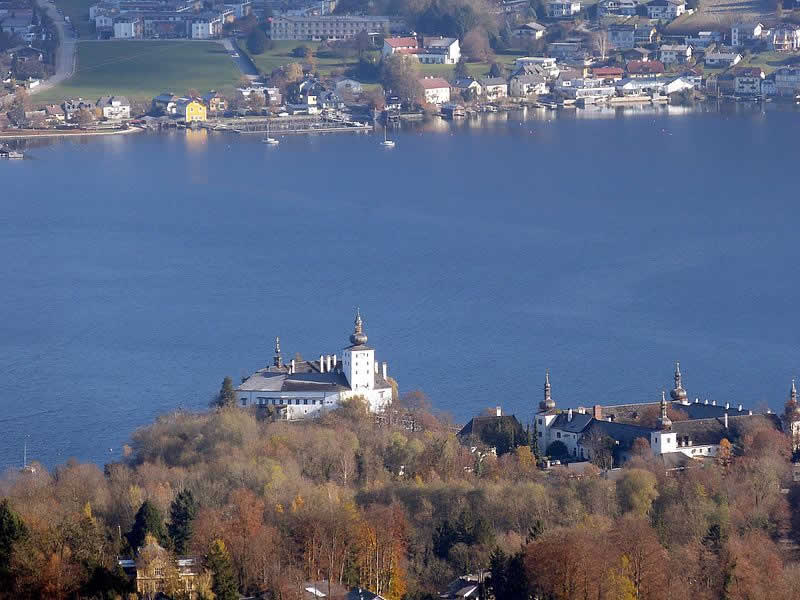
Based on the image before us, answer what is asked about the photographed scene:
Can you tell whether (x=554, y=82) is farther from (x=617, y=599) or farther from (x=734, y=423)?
(x=617, y=599)

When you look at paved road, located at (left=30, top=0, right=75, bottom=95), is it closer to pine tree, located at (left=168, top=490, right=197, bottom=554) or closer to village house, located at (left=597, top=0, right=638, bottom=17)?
village house, located at (left=597, top=0, right=638, bottom=17)

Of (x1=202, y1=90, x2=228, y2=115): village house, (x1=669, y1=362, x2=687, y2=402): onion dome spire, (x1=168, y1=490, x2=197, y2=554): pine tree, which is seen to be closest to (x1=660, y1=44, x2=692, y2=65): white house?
(x1=202, y1=90, x2=228, y2=115): village house

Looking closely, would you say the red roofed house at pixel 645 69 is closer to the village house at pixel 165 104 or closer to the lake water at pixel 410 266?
the lake water at pixel 410 266

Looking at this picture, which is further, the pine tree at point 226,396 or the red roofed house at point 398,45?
the red roofed house at point 398,45

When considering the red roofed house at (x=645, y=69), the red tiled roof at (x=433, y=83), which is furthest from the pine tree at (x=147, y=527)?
the red roofed house at (x=645, y=69)

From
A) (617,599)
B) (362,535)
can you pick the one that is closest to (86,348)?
(362,535)

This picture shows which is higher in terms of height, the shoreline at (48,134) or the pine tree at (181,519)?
the pine tree at (181,519)
